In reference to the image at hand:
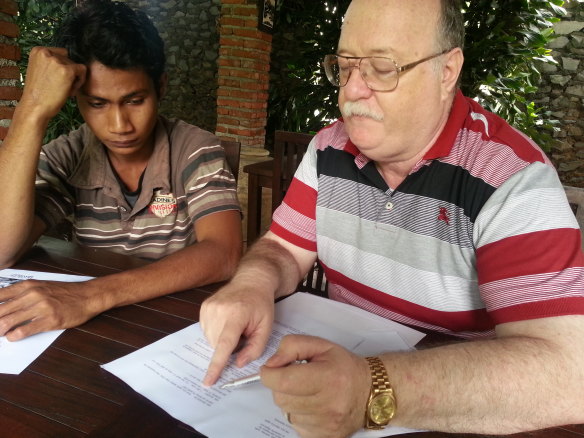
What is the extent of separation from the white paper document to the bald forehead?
566mm

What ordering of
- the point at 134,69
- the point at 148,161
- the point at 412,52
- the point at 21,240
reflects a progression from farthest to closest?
the point at 148,161, the point at 134,69, the point at 21,240, the point at 412,52

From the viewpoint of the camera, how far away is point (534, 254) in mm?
803

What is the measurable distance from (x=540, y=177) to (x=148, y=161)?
1.11 metres

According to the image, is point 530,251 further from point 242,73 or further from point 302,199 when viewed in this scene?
point 242,73

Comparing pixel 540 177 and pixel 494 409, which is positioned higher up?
pixel 540 177

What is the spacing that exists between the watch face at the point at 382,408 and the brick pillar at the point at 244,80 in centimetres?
348

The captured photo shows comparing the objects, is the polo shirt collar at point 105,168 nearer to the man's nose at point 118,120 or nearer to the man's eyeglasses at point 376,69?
the man's nose at point 118,120

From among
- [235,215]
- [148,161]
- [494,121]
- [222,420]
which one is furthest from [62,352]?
[494,121]

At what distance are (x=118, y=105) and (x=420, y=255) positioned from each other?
0.93 m

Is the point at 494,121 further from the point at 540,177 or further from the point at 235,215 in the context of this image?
the point at 235,215

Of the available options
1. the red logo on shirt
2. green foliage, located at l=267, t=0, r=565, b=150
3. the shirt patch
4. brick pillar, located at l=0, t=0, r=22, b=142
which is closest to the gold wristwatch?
the red logo on shirt

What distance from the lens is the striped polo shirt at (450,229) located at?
2.64ft

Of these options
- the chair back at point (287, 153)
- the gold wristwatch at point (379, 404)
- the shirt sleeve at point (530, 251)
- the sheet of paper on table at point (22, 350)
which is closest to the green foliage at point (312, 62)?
the chair back at point (287, 153)

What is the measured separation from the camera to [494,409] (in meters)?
0.68
